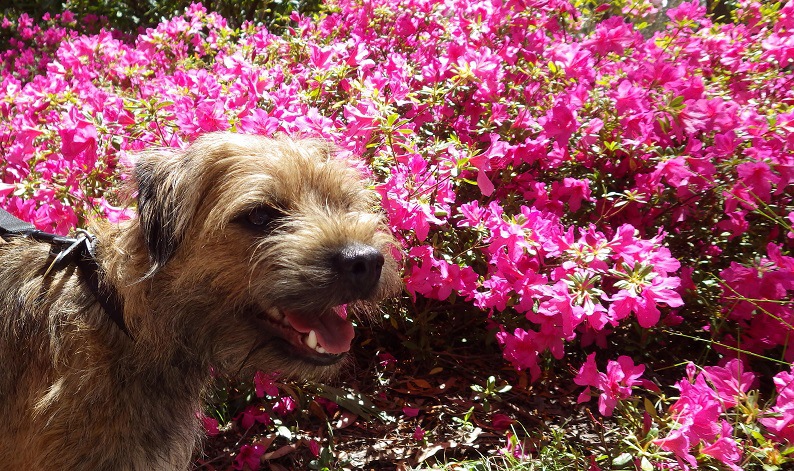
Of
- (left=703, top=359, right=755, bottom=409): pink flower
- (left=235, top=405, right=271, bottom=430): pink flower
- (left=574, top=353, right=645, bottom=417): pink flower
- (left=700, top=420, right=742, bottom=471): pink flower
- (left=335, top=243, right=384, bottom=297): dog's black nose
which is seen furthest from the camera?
(left=235, top=405, right=271, bottom=430): pink flower

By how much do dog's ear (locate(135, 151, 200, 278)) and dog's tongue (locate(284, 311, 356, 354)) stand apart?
41cm

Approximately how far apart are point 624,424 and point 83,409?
6.16ft

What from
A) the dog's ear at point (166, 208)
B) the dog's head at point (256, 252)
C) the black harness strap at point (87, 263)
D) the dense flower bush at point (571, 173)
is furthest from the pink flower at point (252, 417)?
the dog's ear at point (166, 208)

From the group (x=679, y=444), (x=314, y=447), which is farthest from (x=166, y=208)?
(x=679, y=444)

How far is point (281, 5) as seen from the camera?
8180 millimetres

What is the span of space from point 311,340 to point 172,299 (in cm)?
45

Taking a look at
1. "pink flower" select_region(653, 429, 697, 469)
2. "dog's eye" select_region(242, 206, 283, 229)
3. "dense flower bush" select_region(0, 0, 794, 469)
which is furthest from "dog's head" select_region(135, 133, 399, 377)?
"pink flower" select_region(653, 429, 697, 469)

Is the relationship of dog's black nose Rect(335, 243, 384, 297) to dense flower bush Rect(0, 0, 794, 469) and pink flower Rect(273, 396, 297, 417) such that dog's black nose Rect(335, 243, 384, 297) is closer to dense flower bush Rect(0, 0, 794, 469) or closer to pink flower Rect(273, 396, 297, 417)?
dense flower bush Rect(0, 0, 794, 469)

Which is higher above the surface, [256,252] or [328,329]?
[256,252]

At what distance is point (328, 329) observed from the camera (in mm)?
2186

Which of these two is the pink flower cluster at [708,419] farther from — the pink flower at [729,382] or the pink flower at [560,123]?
the pink flower at [560,123]

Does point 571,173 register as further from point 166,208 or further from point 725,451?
point 166,208

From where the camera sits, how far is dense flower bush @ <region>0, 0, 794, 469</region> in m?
2.45

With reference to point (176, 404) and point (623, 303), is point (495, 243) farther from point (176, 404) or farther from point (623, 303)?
point (176, 404)
